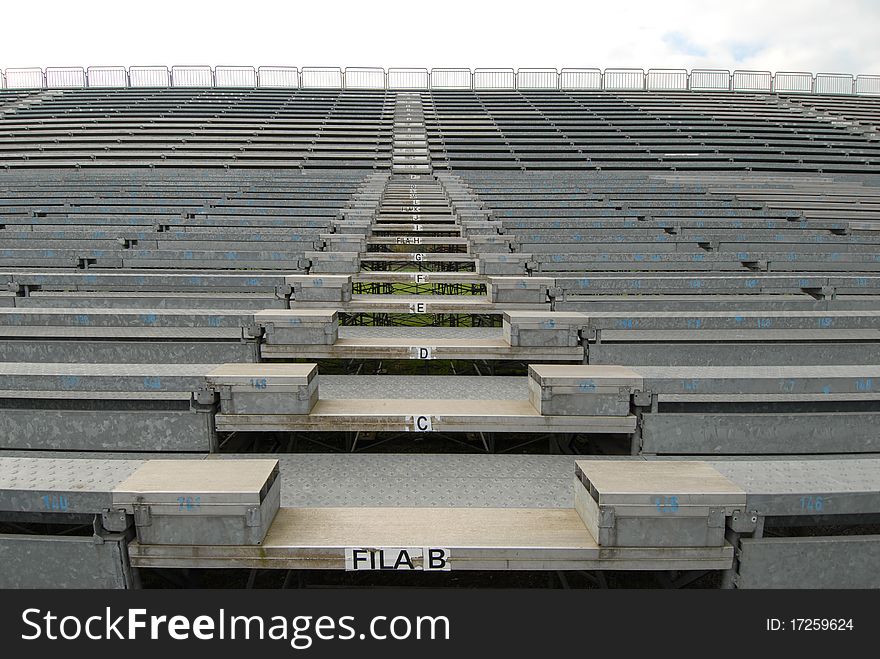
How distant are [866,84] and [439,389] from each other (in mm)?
28411

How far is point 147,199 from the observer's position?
24.9ft

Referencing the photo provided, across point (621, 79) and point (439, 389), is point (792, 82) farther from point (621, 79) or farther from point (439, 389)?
point (439, 389)

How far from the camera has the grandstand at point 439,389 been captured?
1885mm

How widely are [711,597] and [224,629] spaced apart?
1.53m

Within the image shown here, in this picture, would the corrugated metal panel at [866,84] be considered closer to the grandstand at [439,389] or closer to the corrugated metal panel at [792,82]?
the corrugated metal panel at [792,82]

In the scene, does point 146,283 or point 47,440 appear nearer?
point 47,440

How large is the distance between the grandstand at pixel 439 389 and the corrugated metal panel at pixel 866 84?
20.1 m

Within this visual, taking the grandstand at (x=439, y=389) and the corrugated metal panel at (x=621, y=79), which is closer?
the grandstand at (x=439, y=389)

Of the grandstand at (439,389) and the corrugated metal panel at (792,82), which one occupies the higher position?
the corrugated metal panel at (792,82)

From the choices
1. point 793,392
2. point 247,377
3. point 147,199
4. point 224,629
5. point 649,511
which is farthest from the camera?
point 147,199

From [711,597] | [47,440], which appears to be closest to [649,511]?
[711,597]

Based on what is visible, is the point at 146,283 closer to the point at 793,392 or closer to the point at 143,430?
the point at 143,430

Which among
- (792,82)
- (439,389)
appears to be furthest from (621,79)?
(439,389)

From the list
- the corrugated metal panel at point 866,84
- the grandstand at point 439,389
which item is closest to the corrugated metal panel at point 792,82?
the corrugated metal panel at point 866,84
